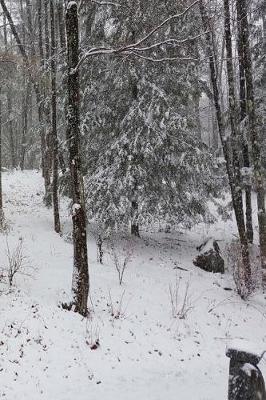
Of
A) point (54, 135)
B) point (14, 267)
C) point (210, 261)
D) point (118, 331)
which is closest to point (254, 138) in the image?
point (210, 261)

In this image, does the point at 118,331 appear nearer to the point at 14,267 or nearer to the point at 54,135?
the point at 14,267

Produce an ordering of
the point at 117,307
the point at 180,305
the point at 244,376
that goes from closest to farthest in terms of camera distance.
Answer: the point at 244,376, the point at 117,307, the point at 180,305

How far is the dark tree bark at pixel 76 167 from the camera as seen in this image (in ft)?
26.1

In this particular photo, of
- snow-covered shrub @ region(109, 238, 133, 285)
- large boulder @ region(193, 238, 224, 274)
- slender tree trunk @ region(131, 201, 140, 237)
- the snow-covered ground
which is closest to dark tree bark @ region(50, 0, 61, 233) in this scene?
the snow-covered ground

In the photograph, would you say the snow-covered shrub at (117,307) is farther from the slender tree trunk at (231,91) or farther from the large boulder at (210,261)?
the slender tree trunk at (231,91)

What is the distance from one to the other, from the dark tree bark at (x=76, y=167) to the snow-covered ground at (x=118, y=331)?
505 mm

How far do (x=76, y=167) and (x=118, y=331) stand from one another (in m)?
3.22

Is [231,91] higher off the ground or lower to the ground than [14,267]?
higher

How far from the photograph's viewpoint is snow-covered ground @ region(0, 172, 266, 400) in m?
6.59

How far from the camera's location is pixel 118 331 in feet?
26.8

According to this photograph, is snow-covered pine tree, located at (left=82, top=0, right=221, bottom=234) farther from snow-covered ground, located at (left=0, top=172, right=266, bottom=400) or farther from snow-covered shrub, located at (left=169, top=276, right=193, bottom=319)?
snow-covered shrub, located at (left=169, top=276, right=193, bottom=319)

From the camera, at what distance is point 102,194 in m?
13.0

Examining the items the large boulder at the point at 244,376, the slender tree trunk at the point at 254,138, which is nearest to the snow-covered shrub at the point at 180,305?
the slender tree trunk at the point at 254,138

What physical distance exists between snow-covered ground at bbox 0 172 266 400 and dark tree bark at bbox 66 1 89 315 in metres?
0.51
